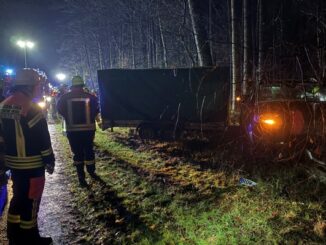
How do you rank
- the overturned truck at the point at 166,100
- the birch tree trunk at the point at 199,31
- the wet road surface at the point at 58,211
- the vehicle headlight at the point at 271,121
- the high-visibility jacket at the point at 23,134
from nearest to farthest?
the high-visibility jacket at the point at 23,134 < the wet road surface at the point at 58,211 < the vehicle headlight at the point at 271,121 < the overturned truck at the point at 166,100 < the birch tree trunk at the point at 199,31

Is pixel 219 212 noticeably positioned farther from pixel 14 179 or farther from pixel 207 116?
pixel 207 116

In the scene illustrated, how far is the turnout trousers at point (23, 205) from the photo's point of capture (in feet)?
13.6

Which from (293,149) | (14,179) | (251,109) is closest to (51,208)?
(14,179)

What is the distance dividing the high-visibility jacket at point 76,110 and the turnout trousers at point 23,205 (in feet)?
8.36

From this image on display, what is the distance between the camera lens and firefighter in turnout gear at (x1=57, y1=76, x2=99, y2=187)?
670cm

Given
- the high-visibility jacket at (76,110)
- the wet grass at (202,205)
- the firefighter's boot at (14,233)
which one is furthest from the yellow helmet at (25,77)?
the high-visibility jacket at (76,110)

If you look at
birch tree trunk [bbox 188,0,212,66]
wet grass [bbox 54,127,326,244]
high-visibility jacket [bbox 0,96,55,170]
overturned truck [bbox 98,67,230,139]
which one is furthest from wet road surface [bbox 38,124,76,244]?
birch tree trunk [bbox 188,0,212,66]

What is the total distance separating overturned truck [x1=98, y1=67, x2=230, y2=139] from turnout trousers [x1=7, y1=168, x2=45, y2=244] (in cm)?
683

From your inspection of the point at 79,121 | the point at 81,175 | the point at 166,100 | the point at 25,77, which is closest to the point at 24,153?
the point at 25,77

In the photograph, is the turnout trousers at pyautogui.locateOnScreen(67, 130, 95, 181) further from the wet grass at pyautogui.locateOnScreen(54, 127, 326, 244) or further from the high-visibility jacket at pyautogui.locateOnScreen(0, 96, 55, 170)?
the high-visibility jacket at pyautogui.locateOnScreen(0, 96, 55, 170)

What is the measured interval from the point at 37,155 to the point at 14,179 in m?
0.41

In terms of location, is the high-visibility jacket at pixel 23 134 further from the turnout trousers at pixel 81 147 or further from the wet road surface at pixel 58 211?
the turnout trousers at pixel 81 147

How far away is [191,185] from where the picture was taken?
6.25 m

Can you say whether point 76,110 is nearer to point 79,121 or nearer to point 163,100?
point 79,121
